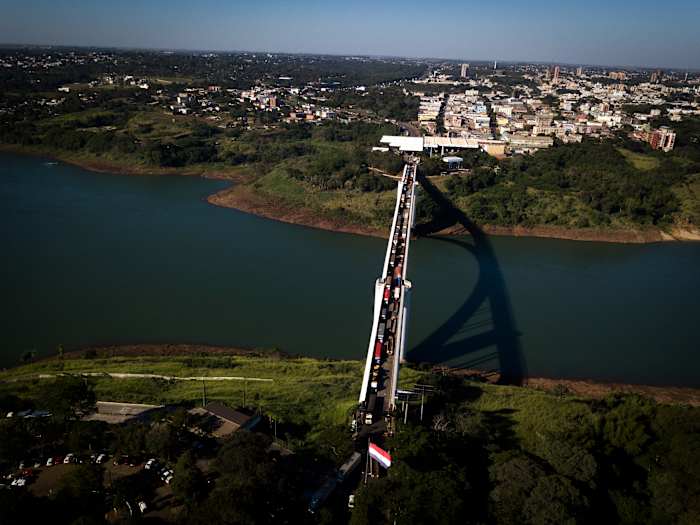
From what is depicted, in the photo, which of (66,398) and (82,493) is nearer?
(82,493)

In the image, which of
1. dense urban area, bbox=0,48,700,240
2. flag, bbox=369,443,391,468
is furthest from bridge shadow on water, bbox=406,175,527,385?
dense urban area, bbox=0,48,700,240

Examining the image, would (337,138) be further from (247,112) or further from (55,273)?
(55,273)

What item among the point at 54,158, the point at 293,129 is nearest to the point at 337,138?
the point at 293,129

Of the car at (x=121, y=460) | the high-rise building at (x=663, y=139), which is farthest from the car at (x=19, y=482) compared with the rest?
the high-rise building at (x=663, y=139)

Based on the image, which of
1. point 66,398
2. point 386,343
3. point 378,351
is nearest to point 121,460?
point 66,398

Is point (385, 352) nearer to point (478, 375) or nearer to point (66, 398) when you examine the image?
point (478, 375)

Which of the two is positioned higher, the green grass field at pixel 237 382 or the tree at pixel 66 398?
the tree at pixel 66 398

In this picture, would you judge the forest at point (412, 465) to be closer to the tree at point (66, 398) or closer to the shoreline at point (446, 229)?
the tree at point (66, 398)
